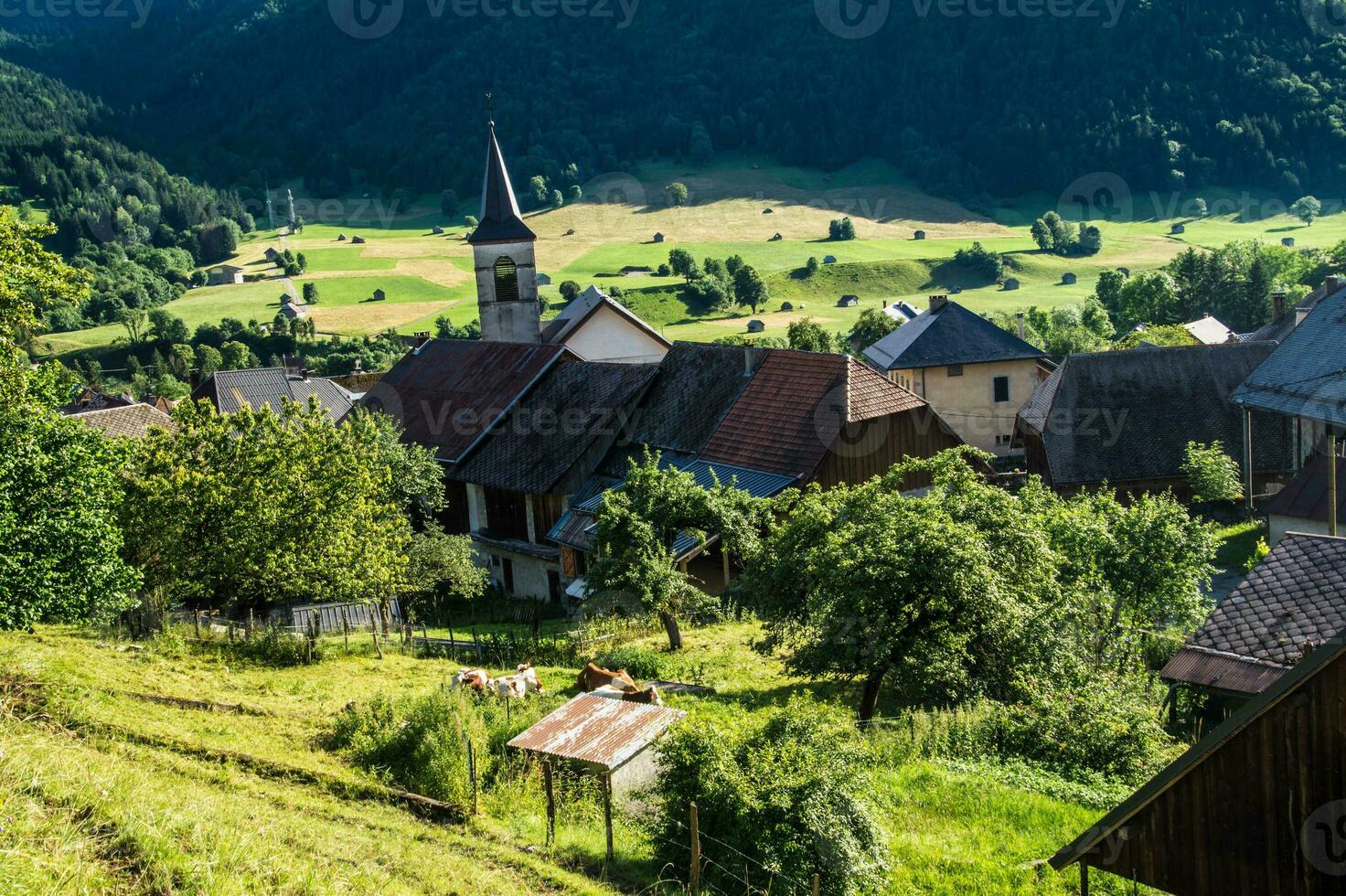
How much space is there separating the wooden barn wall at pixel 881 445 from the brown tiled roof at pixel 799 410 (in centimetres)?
31

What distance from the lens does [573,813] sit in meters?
13.1

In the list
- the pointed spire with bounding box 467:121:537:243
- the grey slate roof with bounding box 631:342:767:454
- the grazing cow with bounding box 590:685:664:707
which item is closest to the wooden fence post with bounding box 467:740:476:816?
the grazing cow with bounding box 590:685:664:707

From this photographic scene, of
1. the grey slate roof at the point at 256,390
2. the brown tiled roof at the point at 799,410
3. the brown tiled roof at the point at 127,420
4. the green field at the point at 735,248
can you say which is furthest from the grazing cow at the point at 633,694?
the green field at the point at 735,248

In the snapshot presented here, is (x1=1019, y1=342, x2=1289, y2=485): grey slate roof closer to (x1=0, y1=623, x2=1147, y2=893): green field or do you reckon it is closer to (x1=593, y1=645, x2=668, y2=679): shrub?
(x1=593, y1=645, x2=668, y2=679): shrub

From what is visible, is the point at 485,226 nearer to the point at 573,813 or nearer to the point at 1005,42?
the point at 573,813

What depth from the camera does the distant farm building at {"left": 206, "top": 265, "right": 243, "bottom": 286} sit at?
134 meters

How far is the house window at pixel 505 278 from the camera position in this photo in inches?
1955

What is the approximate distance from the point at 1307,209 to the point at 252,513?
135108mm

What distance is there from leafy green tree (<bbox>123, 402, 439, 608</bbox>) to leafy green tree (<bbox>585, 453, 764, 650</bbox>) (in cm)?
442

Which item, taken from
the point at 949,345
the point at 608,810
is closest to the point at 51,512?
the point at 608,810

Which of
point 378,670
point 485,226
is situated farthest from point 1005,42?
point 378,670

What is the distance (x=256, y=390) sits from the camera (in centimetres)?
5266

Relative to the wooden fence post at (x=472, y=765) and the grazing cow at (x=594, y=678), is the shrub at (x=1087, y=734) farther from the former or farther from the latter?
the wooden fence post at (x=472, y=765)

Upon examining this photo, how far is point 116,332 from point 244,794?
116m
